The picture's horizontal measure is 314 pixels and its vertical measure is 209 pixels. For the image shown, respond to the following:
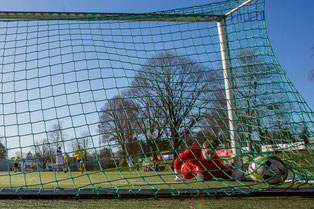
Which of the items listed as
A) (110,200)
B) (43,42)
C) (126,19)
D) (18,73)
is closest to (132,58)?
(126,19)

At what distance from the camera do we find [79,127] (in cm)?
335

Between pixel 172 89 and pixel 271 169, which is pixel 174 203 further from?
pixel 172 89

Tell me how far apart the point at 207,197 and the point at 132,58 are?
8.86ft

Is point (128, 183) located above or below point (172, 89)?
below

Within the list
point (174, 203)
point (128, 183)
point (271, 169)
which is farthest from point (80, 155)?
point (174, 203)

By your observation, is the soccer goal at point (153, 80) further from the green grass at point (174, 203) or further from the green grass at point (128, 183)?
the green grass at point (174, 203)

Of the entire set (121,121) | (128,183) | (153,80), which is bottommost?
(128,183)

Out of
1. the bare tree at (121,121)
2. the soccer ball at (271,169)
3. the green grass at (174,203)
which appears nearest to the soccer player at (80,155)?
the bare tree at (121,121)

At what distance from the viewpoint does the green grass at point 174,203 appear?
6.32 feet

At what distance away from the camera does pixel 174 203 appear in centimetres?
206

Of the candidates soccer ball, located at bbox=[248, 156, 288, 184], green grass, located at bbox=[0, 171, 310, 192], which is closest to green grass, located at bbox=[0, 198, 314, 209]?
green grass, located at bbox=[0, 171, 310, 192]

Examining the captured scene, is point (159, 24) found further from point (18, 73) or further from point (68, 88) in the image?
point (18, 73)

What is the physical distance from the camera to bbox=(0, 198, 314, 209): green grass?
1928mm

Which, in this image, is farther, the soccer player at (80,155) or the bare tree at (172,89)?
the bare tree at (172,89)
